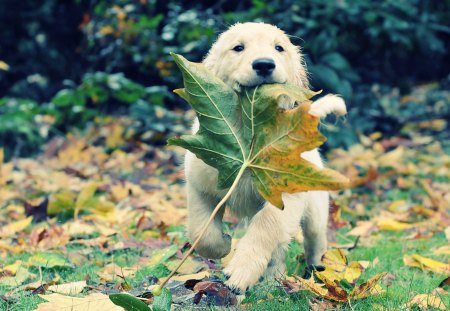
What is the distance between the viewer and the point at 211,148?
7.10 ft

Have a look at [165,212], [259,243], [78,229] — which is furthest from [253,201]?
[165,212]

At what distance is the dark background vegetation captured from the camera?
6.93 meters

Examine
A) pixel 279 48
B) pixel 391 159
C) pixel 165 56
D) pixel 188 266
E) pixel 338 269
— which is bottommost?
pixel 391 159

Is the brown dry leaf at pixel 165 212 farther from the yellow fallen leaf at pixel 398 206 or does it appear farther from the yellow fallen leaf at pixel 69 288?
the yellow fallen leaf at pixel 398 206

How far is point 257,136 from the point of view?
206 cm

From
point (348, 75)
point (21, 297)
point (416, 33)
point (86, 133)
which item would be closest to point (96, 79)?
point (86, 133)

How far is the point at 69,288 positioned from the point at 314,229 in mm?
1299

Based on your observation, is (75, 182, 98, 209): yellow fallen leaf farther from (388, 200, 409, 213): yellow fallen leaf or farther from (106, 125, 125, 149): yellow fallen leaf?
(106, 125, 125, 149): yellow fallen leaf

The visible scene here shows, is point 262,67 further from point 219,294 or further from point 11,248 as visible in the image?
point 11,248

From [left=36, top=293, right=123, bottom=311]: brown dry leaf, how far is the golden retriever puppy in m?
0.45

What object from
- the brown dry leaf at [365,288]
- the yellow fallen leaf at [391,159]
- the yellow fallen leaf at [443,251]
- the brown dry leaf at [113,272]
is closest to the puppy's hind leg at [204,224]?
the brown dry leaf at [113,272]

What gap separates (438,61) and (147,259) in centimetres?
814

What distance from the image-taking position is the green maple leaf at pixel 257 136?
1.90 meters

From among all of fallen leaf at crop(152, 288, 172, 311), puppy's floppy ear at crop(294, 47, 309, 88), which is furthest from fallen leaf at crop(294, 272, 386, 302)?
puppy's floppy ear at crop(294, 47, 309, 88)
